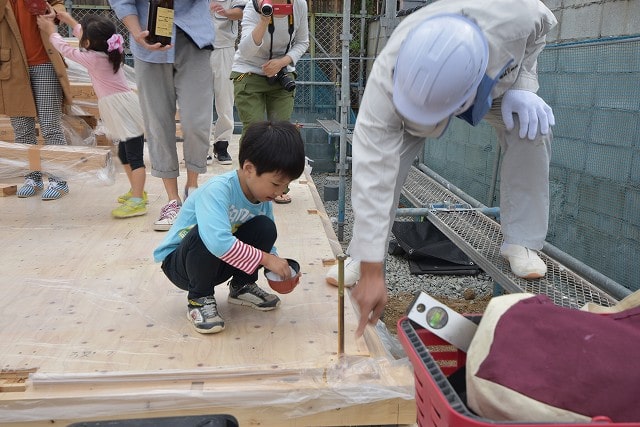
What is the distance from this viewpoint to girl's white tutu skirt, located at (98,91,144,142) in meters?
2.99

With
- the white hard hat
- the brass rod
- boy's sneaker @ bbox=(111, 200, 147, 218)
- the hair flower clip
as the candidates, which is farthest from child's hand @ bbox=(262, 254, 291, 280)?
the hair flower clip

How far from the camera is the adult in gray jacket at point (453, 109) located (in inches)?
52.9

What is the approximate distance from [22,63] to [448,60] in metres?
2.66

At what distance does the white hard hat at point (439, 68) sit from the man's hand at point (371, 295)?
1.39 feet

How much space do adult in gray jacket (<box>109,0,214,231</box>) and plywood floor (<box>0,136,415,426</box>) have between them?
2.10ft

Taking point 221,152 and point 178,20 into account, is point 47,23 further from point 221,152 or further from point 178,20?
point 221,152

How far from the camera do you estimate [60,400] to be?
144 cm

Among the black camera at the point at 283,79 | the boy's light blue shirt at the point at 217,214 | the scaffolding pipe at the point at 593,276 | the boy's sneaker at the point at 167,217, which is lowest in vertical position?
the scaffolding pipe at the point at 593,276

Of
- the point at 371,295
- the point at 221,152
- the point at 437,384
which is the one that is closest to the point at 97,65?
the point at 221,152

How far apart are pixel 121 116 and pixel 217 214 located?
169 centimetres


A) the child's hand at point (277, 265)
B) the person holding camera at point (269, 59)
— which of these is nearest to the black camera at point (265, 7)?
the person holding camera at point (269, 59)

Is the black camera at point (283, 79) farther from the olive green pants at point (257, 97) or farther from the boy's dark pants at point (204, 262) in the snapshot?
the boy's dark pants at point (204, 262)

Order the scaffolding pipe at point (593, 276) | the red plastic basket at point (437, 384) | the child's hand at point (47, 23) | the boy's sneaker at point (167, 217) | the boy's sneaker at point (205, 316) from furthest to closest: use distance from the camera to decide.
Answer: the child's hand at point (47, 23)
the boy's sneaker at point (167, 217)
the scaffolding pipe at point (593, 276)
the boy's sneaker at point (205, 316)
the red plastic basket at point (437, 384)

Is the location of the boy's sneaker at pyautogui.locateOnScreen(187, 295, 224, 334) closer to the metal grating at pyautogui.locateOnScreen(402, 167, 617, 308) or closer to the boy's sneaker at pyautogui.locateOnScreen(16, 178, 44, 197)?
the metal grating at pyautogui.locateOnScreen(402, 167, 617, 308)
